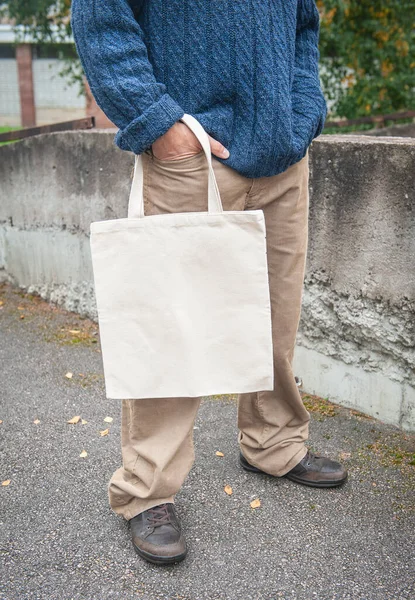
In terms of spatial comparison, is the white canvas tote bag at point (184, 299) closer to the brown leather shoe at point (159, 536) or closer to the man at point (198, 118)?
the man at point (198, 118)

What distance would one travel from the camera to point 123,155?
157 inches

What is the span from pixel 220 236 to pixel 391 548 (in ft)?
3.81

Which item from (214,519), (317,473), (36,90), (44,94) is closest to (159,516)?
(214,519)

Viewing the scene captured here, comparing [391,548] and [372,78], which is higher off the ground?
[372,78]

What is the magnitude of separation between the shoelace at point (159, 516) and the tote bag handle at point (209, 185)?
949 mm

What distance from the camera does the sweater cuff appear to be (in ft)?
Result: 5.91

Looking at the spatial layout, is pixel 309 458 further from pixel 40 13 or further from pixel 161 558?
pixel 40 13

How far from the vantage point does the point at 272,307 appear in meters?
2.29

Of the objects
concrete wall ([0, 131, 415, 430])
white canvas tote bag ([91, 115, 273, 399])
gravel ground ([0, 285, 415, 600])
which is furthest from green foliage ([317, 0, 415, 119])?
white canvas tote bag ([91, 115, 273, 399])

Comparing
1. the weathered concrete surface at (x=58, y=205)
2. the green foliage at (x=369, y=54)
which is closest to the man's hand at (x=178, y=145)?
the weathered concrete surface at (x=58, y=205)

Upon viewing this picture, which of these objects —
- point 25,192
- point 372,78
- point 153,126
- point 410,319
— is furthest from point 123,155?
point 372,78

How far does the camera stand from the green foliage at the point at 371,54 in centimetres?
680

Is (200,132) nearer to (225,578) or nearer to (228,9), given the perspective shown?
(228,9)

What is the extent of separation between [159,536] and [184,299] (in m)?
0.78
